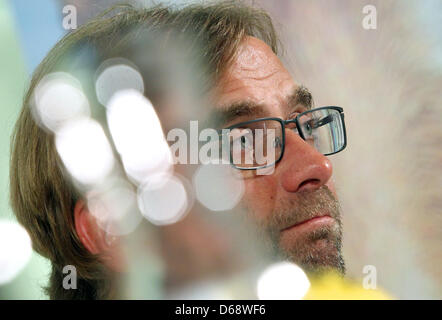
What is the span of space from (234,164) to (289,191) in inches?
4.8

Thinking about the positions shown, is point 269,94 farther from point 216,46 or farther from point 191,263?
point 191,263

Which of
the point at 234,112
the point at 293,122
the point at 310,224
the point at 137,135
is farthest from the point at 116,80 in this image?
the point at 310,224

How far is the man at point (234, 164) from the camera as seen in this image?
2.56 feet

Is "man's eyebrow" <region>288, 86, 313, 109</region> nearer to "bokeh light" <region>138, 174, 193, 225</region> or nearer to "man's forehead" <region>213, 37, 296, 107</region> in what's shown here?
"man's forehead" <region>213, 37, 296, 107</region>

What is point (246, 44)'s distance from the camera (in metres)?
0.94

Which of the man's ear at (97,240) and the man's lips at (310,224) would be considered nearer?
the man's lips at (310,224)

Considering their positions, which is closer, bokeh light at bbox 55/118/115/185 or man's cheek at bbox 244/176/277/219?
man's cheek at bbox 244/176/277/219

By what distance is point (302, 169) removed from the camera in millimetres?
780

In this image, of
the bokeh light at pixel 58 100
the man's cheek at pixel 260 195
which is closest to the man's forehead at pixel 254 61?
the man's cheek at pixel 260 195

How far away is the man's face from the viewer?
770 millimetres

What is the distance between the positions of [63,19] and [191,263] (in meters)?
0.62

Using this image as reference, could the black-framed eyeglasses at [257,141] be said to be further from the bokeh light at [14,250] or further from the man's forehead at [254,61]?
the bokeh light at [14,250]

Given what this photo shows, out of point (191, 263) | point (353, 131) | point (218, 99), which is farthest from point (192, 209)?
point (353, 131)

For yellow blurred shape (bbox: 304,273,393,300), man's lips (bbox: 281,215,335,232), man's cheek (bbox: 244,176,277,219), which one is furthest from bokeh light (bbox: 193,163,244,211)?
yellow blurred shape (bbox: 304,273,393,300)
